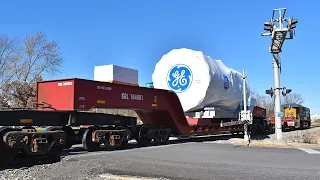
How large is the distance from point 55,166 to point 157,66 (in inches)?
393

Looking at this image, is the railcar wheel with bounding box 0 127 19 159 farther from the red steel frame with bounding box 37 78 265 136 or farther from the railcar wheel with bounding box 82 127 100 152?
the railcar wheel with bounding box 82 127 100 152

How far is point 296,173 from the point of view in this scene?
746cm

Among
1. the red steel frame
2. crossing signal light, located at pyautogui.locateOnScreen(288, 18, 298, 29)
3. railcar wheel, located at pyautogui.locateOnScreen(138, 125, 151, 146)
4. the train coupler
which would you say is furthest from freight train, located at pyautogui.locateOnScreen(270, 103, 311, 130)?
the train coupler

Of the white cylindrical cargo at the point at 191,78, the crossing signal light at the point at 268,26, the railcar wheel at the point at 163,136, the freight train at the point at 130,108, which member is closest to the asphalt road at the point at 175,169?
the freight train at the point at 130,108

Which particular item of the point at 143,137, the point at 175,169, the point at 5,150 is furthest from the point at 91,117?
the point at 175,169

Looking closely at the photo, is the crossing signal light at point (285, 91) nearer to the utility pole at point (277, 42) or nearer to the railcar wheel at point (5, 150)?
the utility pole at point (277, 42)

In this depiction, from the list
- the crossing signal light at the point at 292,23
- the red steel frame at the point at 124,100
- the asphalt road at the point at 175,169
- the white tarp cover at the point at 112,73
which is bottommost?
the asphalt road at the point at 175,169

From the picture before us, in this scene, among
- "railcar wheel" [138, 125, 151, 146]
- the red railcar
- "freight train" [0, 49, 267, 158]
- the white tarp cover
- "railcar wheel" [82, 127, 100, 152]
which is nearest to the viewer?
the red railcar

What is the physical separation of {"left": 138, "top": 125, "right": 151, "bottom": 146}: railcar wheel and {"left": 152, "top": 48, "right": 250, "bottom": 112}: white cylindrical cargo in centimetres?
338

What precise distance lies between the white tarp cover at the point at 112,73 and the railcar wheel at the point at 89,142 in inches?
88.3

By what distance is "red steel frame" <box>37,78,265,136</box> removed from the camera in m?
11.3

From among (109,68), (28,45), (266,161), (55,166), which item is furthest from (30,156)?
(28,45)

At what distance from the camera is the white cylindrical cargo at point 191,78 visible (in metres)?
16.6

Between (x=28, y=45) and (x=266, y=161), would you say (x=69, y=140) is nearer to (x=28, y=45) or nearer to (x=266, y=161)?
(x=266, y=161)
